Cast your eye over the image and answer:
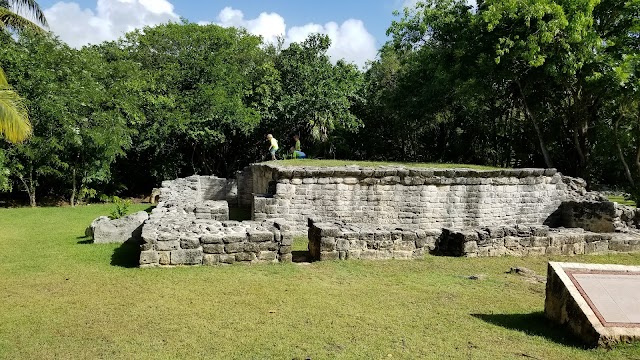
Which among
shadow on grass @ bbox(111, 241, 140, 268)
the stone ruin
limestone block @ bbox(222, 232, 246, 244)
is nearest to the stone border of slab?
the stone ruin

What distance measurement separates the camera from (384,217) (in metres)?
13.3

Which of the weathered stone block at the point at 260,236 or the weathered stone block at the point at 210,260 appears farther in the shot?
the weathered stone block at the point at 260,236

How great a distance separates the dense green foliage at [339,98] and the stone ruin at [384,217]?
407 centimetres

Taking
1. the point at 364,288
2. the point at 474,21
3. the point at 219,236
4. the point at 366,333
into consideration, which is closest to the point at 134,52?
the point at 474,21

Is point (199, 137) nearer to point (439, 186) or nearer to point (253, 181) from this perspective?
point (253, 181)

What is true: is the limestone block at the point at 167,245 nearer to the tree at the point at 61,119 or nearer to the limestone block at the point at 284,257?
the limestone block at the point at 284,257

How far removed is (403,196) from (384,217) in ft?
2.59

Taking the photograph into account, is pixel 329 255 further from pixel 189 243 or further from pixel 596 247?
pixel 596 247

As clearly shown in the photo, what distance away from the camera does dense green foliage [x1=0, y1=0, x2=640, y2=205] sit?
17172 millimetres

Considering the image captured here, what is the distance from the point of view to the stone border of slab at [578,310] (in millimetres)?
5094

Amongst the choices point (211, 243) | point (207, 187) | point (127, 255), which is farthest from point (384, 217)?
point (207, 187)

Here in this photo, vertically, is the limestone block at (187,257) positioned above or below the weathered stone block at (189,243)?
below

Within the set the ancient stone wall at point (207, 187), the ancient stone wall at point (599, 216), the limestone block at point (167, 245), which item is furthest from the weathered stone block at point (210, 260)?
the ancient stone wall at point (599, 216)

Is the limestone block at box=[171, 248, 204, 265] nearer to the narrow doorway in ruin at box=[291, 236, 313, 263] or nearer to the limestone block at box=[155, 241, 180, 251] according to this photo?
the limestone block at box=[155, 241, 180, 251]
